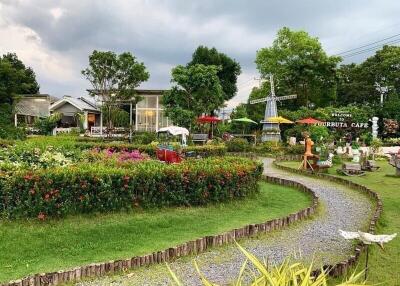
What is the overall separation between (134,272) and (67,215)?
8.99ft

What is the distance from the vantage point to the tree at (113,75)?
34156 mm

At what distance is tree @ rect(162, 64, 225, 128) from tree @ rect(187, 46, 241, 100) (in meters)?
9.50

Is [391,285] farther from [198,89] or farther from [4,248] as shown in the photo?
[198,89]

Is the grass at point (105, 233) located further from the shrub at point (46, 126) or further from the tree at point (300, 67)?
the tree at point (300, 67)

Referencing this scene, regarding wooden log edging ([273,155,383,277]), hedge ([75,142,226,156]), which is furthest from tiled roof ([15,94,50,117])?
wooden log edging ([273,155,383,277])

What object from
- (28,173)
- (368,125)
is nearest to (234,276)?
(28,173)

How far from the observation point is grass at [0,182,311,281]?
5.98 meters

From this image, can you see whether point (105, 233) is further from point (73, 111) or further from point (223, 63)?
point (223, 63)

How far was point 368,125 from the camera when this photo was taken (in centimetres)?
3447

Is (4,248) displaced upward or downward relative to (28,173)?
downward

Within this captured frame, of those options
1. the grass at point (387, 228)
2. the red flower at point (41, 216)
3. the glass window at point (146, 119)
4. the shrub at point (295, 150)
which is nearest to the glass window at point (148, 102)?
the glass window at point (146, 119)

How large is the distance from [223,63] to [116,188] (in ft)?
117

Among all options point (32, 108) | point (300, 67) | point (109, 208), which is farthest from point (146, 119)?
point (109, 208)

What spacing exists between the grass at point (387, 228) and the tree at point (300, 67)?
24178 millimetres
